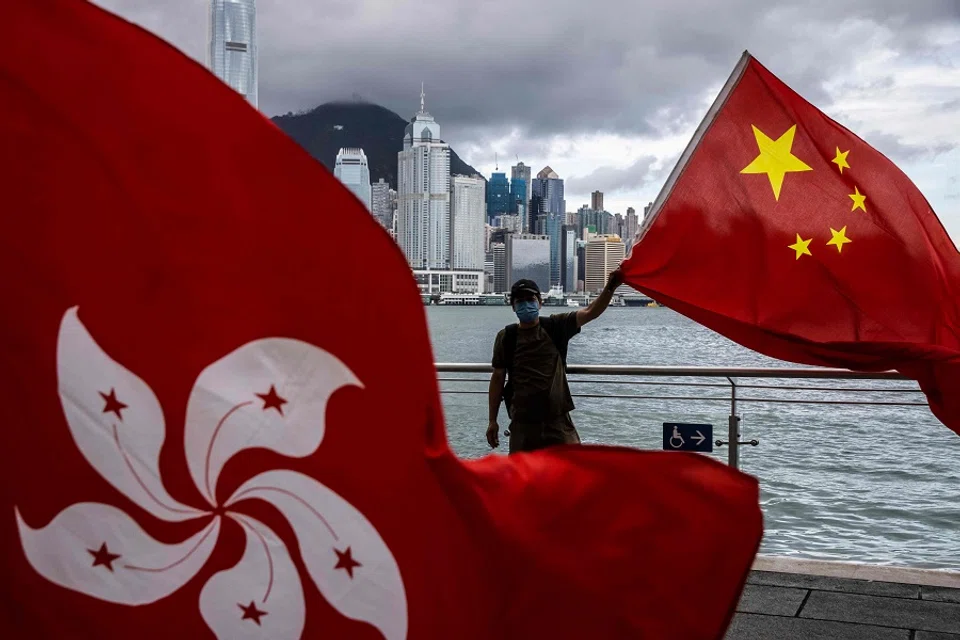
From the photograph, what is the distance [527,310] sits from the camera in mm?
5367

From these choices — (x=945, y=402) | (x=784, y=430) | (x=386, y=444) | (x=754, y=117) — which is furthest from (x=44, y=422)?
(x=784, y=430)

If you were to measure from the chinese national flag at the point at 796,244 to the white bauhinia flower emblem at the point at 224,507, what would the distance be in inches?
114

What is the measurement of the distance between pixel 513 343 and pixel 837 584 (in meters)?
2.03

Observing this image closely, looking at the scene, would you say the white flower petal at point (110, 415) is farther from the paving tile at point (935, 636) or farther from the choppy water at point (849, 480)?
the choppy water at point (849, 480)

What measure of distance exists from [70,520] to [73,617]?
204mm

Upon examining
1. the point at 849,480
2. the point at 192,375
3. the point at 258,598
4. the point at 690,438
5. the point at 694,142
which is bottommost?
the point at 849,480

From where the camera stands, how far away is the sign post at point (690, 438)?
6.15 meters

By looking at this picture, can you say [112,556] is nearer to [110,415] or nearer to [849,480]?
[110,415]

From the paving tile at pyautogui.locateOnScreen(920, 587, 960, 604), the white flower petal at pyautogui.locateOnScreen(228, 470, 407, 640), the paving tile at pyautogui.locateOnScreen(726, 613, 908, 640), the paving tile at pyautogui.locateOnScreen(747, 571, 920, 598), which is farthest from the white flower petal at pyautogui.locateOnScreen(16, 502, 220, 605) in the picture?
the paving tile at pyautogui.locateOnScreen(920, 587, 960, 604)

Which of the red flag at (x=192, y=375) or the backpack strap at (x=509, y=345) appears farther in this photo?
the backpack strap at (x=509, y=345)

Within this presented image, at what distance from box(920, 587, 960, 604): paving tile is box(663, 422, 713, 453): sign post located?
1.36 m

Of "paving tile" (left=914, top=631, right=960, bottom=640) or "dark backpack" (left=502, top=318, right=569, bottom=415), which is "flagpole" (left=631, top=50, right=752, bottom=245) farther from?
"paving tile" (left=914, top=631, right=960, bottom=640)

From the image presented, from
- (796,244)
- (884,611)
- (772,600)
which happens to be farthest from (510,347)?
(884,611)

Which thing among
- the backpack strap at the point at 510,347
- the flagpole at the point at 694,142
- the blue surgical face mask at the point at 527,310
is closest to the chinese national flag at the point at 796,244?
the flagpole at the point at 694,142
